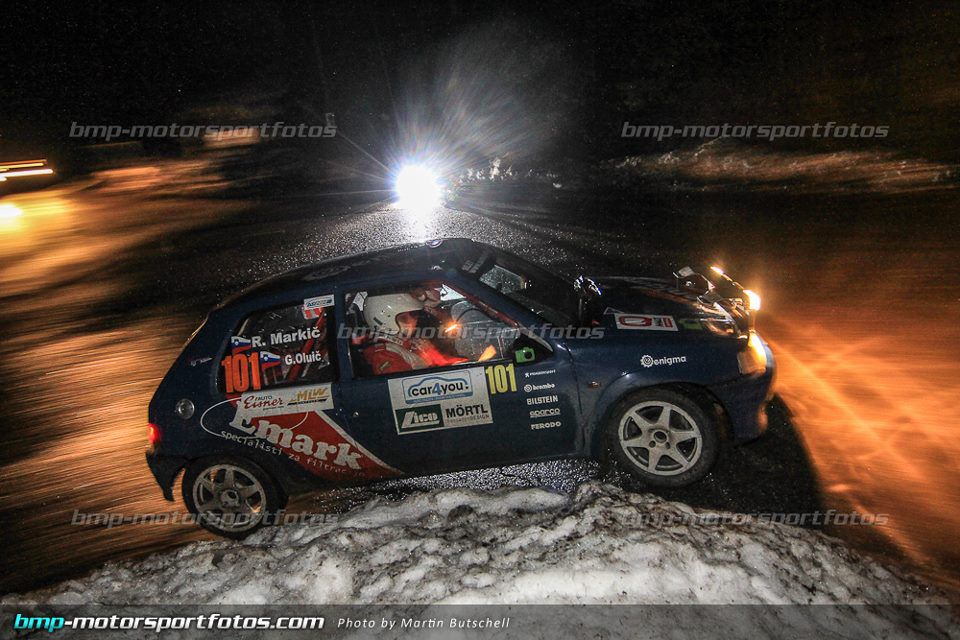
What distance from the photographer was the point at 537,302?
193 inches

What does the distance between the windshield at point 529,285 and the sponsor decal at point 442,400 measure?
0.66 meters

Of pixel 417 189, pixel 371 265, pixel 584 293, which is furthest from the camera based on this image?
pixel 417 189

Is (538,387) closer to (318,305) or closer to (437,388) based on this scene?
(437,388)

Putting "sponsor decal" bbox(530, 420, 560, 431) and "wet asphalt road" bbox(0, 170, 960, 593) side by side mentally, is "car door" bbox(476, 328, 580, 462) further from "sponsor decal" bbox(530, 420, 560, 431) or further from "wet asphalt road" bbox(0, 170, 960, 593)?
"wet asphalt road" bbox(0, 170, 960, 593)

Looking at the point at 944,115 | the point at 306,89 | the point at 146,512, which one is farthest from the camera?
the point at 306,89

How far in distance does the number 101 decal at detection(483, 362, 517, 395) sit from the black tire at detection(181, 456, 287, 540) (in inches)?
66.2

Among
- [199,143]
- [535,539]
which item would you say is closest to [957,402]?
[535,539]

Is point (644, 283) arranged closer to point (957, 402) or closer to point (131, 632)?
point (957, 402)

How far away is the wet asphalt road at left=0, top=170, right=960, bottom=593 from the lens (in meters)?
4.60

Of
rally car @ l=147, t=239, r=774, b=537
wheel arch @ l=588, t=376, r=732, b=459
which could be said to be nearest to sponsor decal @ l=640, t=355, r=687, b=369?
rally car @ l=147, t=239, r=774, b=537

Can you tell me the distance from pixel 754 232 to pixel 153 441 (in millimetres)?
8047

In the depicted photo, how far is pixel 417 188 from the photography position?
16.0 metres

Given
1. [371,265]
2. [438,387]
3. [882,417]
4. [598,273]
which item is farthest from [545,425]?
[598,273]

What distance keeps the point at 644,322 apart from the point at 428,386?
1495 millimetres
